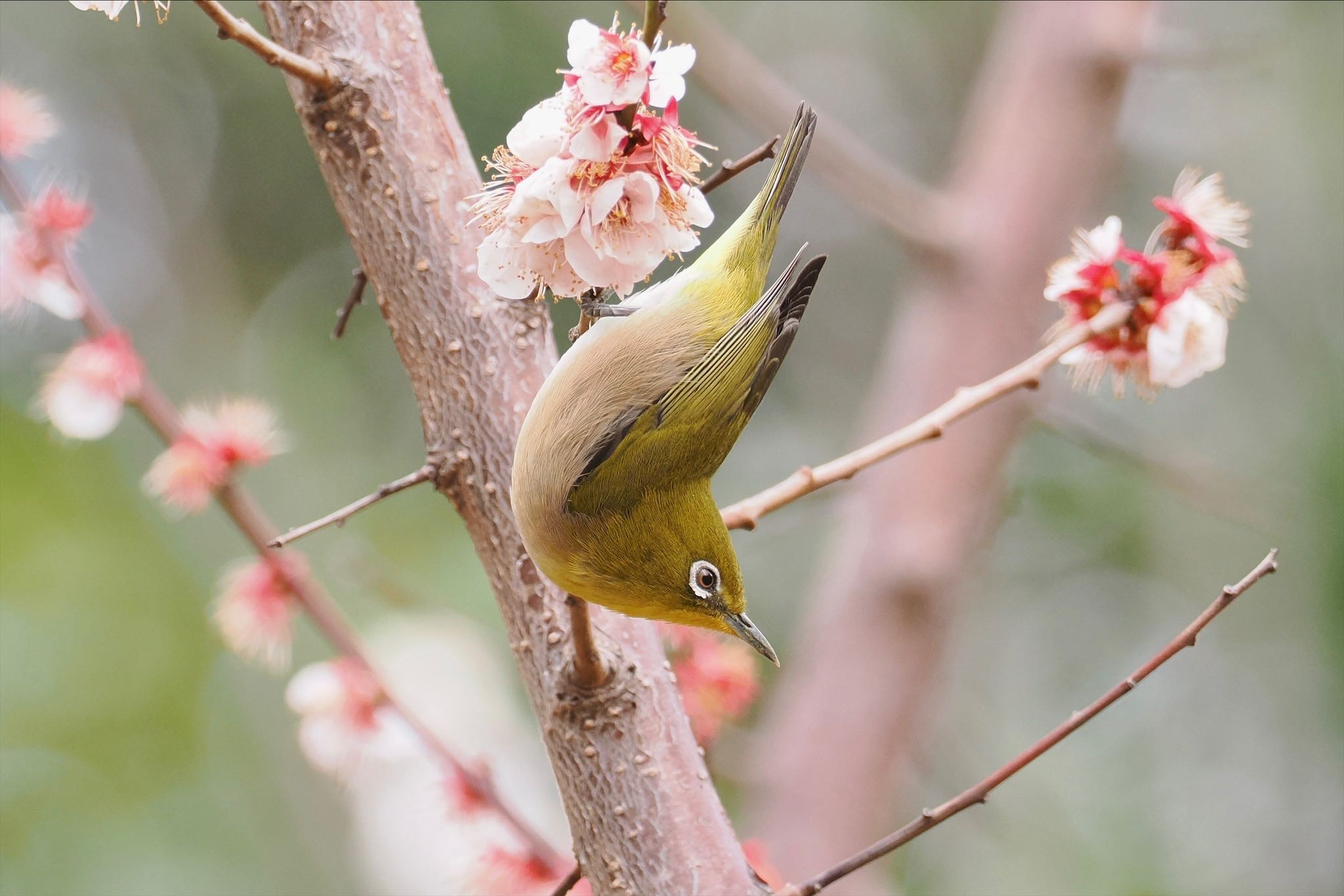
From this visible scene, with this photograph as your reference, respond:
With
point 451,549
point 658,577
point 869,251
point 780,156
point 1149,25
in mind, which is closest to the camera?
point 658,577

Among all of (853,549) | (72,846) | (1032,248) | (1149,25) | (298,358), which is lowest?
(72,846)

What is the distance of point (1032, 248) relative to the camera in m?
4.19

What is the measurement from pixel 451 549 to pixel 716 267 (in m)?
4.48

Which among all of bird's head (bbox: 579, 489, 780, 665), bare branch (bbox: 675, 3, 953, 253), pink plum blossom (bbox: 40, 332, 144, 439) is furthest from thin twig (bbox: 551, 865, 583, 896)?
bare branch (bbox: 675, 3, 953, 253)

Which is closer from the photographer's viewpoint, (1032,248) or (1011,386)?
(1011,386)

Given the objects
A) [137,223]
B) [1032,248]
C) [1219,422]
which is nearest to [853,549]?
[1032,248]

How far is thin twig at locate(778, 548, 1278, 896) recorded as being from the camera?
1385mm

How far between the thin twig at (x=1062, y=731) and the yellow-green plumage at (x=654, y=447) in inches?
12.7

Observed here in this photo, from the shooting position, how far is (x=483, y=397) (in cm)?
178

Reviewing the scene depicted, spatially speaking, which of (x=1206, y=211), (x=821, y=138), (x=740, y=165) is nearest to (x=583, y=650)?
(x=740, y=165)

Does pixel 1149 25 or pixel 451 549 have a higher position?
pixel 1149 25

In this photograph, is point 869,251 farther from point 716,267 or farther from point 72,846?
point 716,267

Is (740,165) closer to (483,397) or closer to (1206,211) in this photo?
(483,397)

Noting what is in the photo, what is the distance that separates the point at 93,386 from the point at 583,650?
116 centimetres
